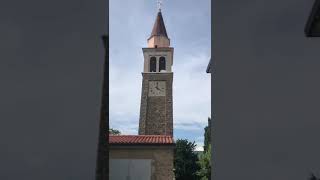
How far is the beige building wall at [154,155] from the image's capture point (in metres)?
16.7

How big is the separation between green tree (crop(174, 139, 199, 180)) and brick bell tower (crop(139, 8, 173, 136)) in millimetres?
8598

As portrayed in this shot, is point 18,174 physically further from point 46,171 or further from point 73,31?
point 73,31

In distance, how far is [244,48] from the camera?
9.28 meters

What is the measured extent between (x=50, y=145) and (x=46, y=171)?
0.66 m

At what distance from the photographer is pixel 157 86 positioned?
32719 millimetres

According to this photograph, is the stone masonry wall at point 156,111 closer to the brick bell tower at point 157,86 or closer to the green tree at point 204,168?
the brick bell tower at point 157,86

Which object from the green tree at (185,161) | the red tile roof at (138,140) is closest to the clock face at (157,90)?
the green tree at (185,161)

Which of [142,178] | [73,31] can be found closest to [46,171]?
[73,31]

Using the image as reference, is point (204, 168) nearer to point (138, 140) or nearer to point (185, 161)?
point (185, 161)

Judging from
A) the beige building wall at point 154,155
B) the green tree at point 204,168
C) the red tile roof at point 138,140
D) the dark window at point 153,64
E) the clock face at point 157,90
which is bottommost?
the green tree at point 204,168

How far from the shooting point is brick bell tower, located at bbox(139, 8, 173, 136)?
31.1m

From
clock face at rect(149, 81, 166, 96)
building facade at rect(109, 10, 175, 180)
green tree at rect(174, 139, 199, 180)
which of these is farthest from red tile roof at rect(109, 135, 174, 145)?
clock face at rect(149, 81, 166, 96)

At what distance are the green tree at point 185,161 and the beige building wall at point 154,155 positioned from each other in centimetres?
394

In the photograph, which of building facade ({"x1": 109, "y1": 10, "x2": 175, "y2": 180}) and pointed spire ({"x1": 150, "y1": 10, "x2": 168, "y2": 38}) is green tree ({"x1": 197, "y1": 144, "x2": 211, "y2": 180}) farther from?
pointed spire ({"x1": 150, "y1": 10, "x2": 168, "y2": 38})
